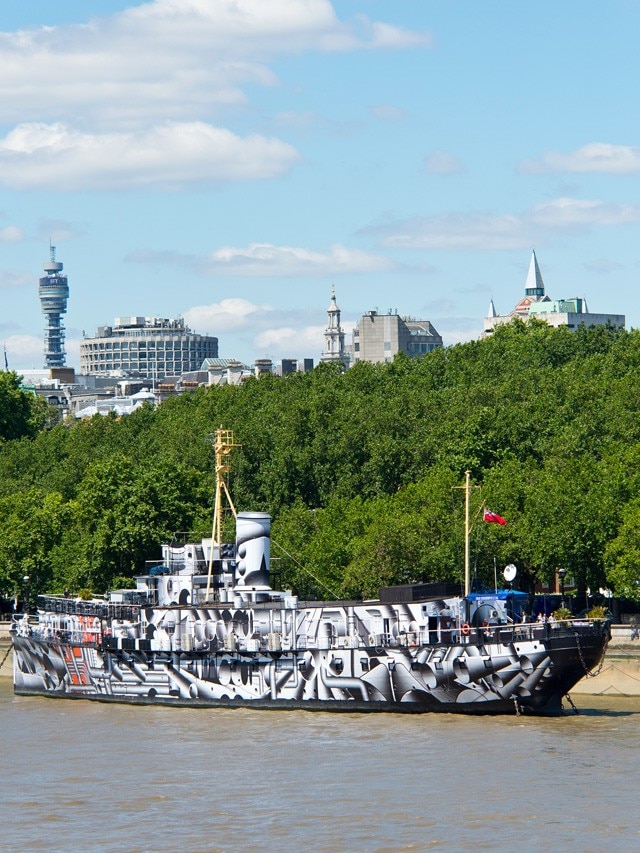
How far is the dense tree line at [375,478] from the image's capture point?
78.7 meters

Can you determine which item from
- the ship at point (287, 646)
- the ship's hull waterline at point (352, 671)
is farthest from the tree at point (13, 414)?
the ship's hull waterline at point (352, 671)

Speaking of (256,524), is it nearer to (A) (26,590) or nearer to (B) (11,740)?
(B) (11,740)

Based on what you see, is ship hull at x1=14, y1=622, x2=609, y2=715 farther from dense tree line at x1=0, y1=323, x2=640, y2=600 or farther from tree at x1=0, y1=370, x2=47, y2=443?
tree at x1=0, y1=370, x2=47, y2=443

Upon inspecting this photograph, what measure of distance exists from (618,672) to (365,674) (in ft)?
38.9

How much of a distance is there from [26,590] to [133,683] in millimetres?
26818

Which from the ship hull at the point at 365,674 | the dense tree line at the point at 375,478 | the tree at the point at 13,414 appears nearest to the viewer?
the ship hull at the point at 365,674

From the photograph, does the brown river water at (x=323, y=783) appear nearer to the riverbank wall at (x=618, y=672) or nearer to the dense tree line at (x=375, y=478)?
the riverbank wall at (x=618, y=672)

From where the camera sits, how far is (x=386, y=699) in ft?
205

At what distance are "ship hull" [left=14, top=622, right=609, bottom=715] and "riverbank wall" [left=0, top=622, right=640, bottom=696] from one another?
6.07 metres

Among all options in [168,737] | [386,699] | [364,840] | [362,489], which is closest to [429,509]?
[362,489]

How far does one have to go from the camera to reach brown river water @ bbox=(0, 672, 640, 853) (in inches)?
1676

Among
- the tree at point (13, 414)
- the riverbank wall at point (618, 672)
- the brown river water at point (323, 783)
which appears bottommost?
the brown river water at point (323, 783)

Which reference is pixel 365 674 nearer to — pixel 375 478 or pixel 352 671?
pixel 352 671

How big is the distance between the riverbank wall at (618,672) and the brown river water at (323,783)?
13.1 feet
